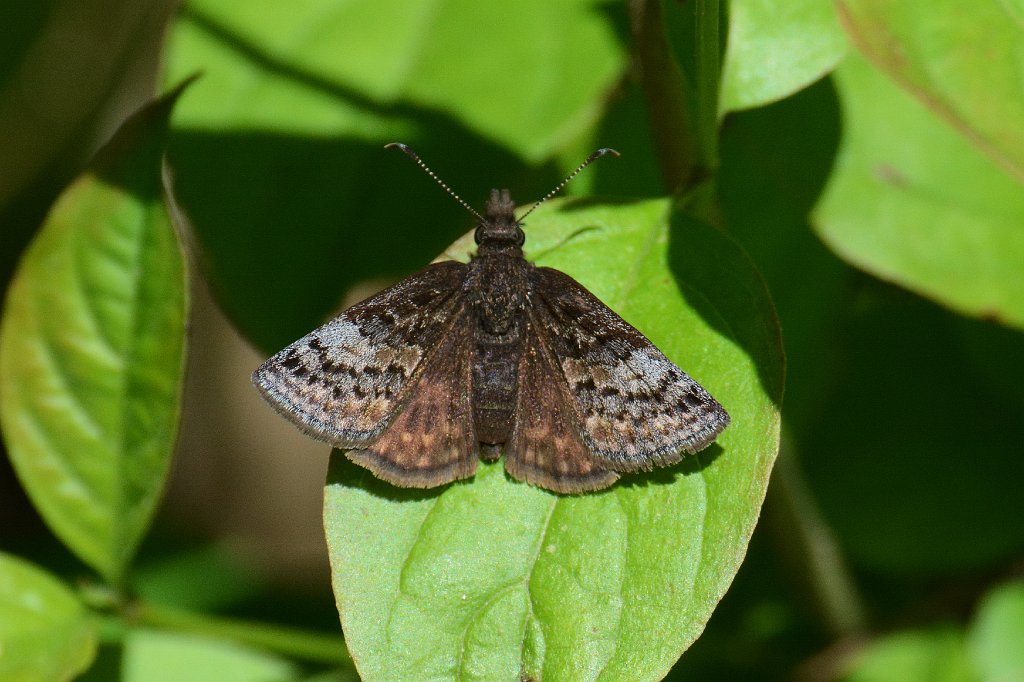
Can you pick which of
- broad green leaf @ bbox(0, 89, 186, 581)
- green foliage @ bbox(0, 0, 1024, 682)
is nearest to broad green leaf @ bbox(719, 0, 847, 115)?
green foliage @ bbox(0, 0, 1024, 682)

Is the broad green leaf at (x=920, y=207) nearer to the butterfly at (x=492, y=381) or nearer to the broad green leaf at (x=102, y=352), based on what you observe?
the butterfly at (x=492, y=381)

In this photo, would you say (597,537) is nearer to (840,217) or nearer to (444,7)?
(840,217)

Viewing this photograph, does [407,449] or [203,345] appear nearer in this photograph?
[407,449]

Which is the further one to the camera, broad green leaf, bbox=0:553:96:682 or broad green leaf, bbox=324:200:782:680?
broad green leaf, bbox=0:553:96:682

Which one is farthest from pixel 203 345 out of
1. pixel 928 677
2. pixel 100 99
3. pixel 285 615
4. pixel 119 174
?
pixel 928 677

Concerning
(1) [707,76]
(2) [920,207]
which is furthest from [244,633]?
(2) [920,207]

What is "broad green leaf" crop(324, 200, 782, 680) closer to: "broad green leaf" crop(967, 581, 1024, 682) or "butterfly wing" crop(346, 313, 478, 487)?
"butterfly wing" crop(346, 313, 478, 487)
